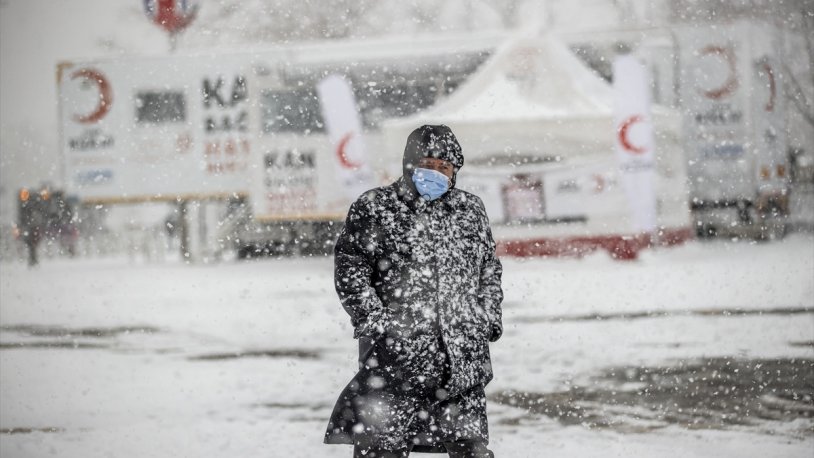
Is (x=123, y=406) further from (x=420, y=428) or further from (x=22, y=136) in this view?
(x=22, y=136)

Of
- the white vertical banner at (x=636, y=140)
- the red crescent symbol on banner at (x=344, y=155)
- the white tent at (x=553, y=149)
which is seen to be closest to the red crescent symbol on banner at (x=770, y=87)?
the white tent at (x=553, y=149)

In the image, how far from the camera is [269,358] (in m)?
8.16

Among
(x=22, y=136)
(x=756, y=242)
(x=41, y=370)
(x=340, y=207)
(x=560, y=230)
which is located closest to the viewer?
(x=41, y=370)

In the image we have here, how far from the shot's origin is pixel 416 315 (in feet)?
9.44

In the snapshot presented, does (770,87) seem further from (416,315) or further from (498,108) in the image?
(416,315)

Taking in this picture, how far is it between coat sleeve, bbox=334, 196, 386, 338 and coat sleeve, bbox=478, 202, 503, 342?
0.99 feet

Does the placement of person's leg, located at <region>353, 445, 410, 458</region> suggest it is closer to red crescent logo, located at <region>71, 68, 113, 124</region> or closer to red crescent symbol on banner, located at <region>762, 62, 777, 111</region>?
red crescent symbol on banner, located at <region>762, 62, 777, 111</region>

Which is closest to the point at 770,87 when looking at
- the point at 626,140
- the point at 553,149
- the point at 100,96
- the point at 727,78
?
the point at 727,78

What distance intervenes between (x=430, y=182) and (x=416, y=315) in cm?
37

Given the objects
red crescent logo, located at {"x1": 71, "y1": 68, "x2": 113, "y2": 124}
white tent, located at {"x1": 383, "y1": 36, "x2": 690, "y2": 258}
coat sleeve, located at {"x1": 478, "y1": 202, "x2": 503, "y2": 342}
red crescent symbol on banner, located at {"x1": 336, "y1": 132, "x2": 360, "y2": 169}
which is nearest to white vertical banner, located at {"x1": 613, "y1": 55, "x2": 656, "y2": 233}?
white tent, located at {"x1": 383, "y1": 36, "x2": 690, "y2": 258}

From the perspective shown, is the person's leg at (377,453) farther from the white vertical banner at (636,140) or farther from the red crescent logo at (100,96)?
the red crescent logo at (100,96)

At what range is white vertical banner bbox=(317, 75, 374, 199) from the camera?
16562 millimetres

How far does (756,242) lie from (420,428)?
59.0ft

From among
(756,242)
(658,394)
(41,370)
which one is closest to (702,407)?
(658,394)
